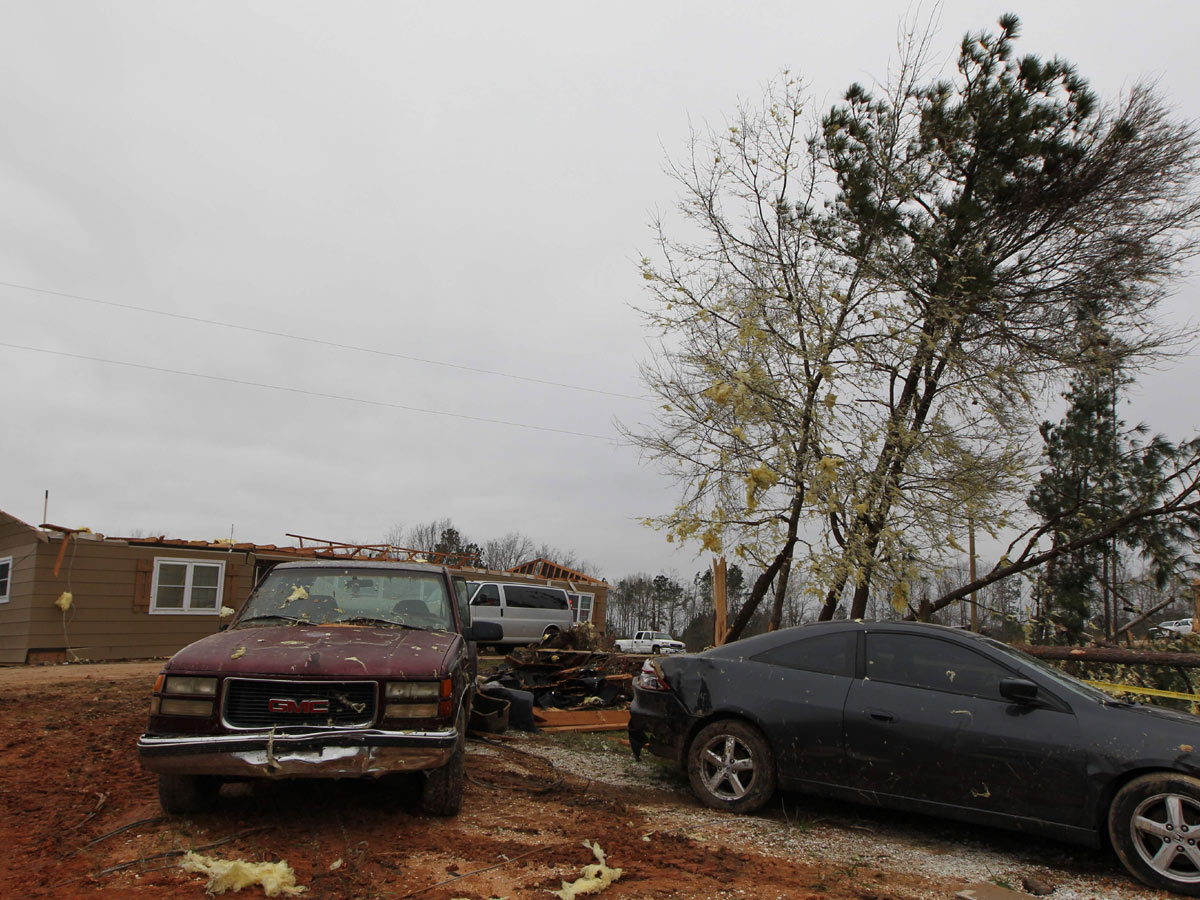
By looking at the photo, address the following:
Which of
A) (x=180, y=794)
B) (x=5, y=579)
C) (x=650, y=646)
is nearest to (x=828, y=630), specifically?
(x=180, y=794)

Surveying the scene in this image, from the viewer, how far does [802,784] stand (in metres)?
5.38

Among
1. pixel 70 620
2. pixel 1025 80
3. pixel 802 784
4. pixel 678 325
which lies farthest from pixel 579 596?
pixel 802 784

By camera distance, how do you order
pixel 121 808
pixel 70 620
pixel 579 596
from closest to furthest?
1. pixel 121 808
2. pixel 70 620
3. pixel 579 596

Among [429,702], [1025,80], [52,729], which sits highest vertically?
[1025,80]

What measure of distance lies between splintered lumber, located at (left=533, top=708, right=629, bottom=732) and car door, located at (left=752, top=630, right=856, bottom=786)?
3510mm

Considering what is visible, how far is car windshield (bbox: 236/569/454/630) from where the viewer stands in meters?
5.75

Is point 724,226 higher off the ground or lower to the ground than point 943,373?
higher

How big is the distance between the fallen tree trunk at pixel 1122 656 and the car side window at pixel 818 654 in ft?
8.59

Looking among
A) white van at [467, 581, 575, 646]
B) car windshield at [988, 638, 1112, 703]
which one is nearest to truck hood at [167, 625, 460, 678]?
car windshield at [988, 638, 1112, 703]

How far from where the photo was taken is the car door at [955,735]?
4.73 metres

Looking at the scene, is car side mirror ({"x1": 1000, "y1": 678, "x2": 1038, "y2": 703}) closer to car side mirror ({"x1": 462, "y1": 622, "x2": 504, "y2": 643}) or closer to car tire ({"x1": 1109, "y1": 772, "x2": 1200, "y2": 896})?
car tire ({"x1": 1109, "y1": 772, "x2": 1200, "y2": 896})

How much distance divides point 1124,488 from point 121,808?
12.7m

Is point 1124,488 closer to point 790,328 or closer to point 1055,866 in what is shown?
point 790,328

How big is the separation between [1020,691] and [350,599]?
4.42 m
